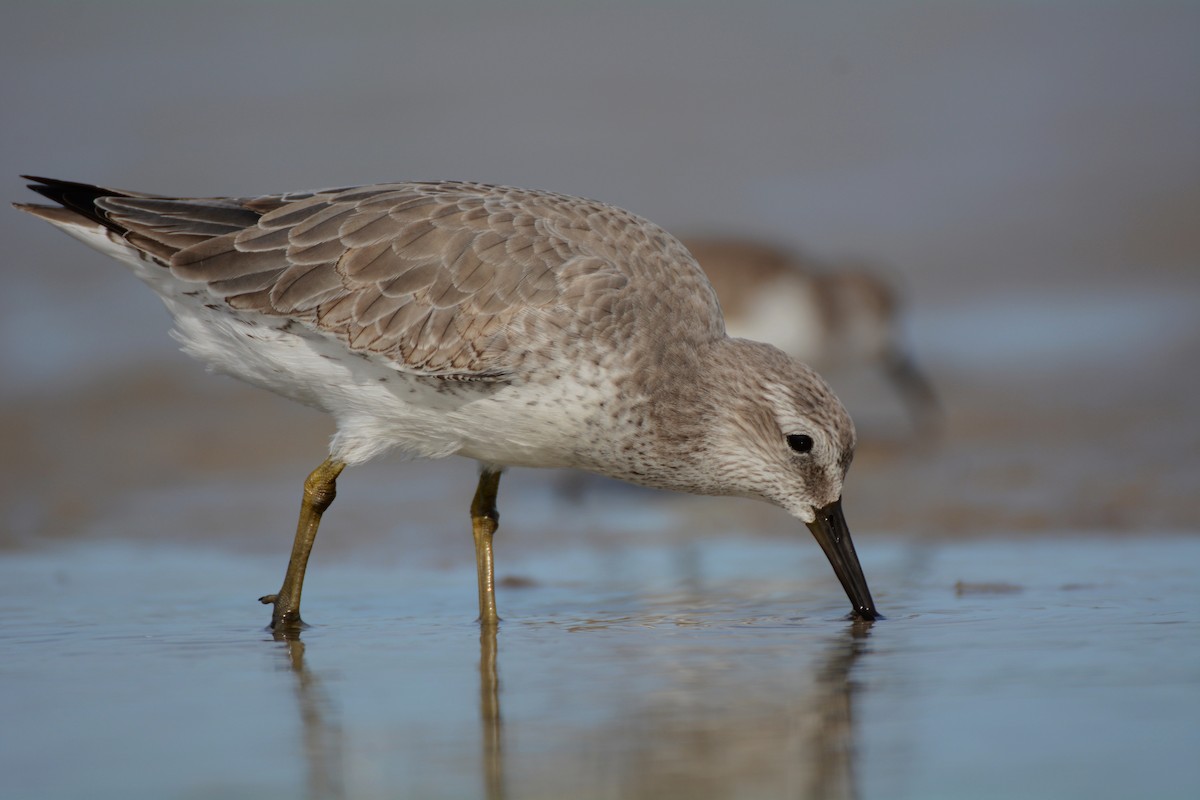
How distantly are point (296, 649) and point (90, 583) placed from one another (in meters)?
1.90

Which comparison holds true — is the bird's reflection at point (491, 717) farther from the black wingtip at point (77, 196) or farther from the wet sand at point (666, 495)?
the black wingtip at point (77, 196)

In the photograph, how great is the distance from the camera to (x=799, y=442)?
622 cm

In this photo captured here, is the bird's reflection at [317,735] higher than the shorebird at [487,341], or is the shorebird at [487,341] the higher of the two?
the shorebird at [487,341]

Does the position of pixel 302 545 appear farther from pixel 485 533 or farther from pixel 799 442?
pixel 799 442

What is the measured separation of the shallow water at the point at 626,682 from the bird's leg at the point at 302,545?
0.13m

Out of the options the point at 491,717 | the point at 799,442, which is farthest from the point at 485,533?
the point at 491,717

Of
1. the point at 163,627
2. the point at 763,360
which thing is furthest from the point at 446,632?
the point at 763,360

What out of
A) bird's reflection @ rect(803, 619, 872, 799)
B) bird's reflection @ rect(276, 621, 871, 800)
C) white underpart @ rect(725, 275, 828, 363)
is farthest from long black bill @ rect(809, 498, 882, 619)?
white underpart @ rect(725, 275, 828, 363)

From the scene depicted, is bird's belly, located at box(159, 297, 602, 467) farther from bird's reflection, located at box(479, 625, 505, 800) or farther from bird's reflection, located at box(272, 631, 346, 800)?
bird's reflection, located at box(272, 631, 346, 800)

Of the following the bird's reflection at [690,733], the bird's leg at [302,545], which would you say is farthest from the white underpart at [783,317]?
the bird's reflection at [690,733]

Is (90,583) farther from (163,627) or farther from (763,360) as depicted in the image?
(763,360)

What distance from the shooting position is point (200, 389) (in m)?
11.8

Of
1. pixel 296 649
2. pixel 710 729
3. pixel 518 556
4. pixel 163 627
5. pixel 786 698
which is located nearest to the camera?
pixel 710 729

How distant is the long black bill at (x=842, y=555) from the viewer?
6.07 m
